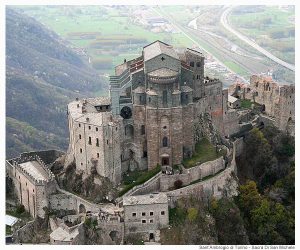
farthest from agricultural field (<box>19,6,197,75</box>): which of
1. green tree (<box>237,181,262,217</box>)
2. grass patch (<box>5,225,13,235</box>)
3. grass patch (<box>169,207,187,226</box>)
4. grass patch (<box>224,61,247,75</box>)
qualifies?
grass patch (<box>5,225,13,235</box>)

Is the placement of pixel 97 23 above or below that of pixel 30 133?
above

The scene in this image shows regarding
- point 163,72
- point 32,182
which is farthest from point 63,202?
point 163,72

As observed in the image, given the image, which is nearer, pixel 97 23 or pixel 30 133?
pixel 30 133

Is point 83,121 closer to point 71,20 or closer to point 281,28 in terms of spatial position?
point 281,28

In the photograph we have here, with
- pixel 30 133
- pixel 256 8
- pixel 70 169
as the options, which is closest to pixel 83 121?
pixel 70 169

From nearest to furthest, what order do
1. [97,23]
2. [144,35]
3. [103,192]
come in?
[103,192] < [144,35] < [97,23]

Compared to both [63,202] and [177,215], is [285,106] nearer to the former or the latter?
[177,215]
